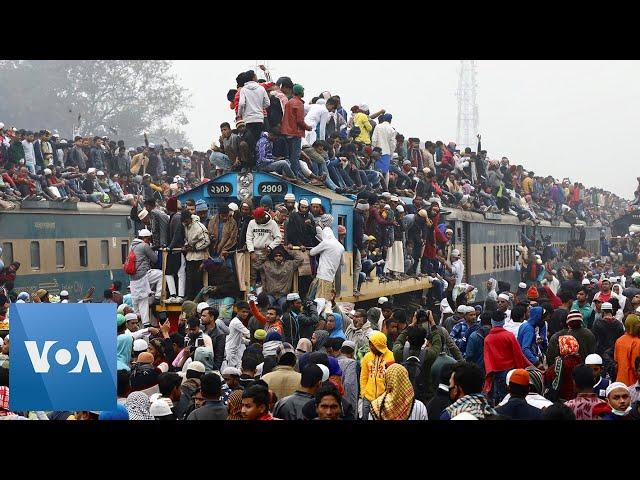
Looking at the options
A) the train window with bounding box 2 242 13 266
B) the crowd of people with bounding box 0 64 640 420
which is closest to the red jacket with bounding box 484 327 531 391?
the crowd of people with bounding box 0 64 640 420

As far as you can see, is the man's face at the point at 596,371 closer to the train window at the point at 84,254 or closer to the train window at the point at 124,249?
the train window at the point at 84,254

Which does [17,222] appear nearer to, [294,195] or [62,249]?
[62,249]

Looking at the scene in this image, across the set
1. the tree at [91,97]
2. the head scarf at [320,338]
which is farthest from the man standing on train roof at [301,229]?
the tree at [91,97]

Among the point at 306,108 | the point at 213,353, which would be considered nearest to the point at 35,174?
the point at 306,108

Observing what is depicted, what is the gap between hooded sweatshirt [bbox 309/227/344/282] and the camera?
13.0 m

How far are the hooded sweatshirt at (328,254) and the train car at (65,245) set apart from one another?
3.89 m

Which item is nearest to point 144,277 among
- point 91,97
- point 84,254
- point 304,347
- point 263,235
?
point 263,235

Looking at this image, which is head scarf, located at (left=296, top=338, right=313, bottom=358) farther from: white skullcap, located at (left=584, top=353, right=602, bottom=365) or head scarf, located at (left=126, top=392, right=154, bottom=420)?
white skullcap, located at (left=584, top=353, right=602, bottom=365)

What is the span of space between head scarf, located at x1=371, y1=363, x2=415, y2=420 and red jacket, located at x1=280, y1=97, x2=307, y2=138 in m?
7.10

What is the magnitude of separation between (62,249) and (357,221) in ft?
13.8

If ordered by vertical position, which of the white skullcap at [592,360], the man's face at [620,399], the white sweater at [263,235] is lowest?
the man's face at [620,399]

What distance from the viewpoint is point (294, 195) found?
45.2 feet

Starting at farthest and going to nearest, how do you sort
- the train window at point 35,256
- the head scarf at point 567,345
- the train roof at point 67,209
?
the train roof at point 67,209, the train window at point 35,256, the head scarf at point 567,345

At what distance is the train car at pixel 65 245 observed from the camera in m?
14.9
